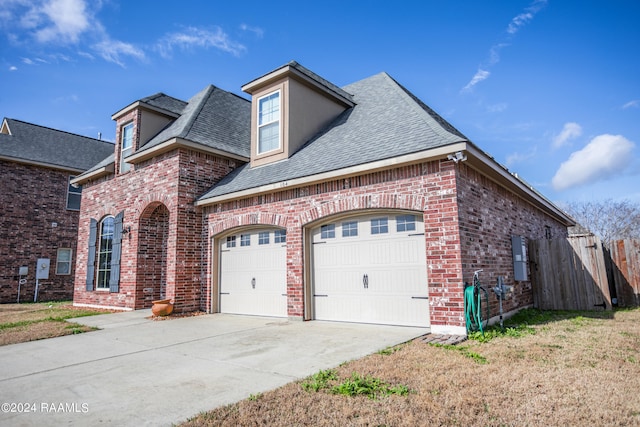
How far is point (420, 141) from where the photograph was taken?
739 cm

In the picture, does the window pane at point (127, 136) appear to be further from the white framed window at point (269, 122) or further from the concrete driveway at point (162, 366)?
the concrete driveway at point (162, 366)

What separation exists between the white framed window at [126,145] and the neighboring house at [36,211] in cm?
710

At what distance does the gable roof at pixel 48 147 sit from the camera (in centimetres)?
1750

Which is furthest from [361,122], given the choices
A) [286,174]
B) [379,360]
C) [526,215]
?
[379,360]

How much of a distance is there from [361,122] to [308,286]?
470 cm

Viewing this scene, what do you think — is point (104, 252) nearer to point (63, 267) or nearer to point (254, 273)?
point (254, 273)

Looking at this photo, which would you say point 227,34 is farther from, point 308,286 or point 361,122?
point 308,286

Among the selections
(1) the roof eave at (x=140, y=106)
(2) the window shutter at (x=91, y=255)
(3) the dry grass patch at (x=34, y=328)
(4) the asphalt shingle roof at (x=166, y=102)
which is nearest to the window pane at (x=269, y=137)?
(1) the roof eave at (x=140, y=106)

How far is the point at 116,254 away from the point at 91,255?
2.12 m

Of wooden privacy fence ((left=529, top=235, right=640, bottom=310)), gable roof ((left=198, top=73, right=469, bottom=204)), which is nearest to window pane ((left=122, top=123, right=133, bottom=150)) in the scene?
gable roof ((left=198, top=73, right=469, bottom=204))

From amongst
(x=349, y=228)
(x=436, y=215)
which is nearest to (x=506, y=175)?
(x=436, y=215)

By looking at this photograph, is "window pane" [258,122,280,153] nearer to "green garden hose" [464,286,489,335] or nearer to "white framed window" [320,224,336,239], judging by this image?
"white framed window" [320,224,336,239]

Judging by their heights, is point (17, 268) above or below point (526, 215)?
below

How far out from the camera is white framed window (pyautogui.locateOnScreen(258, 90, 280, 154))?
36.7 feet
